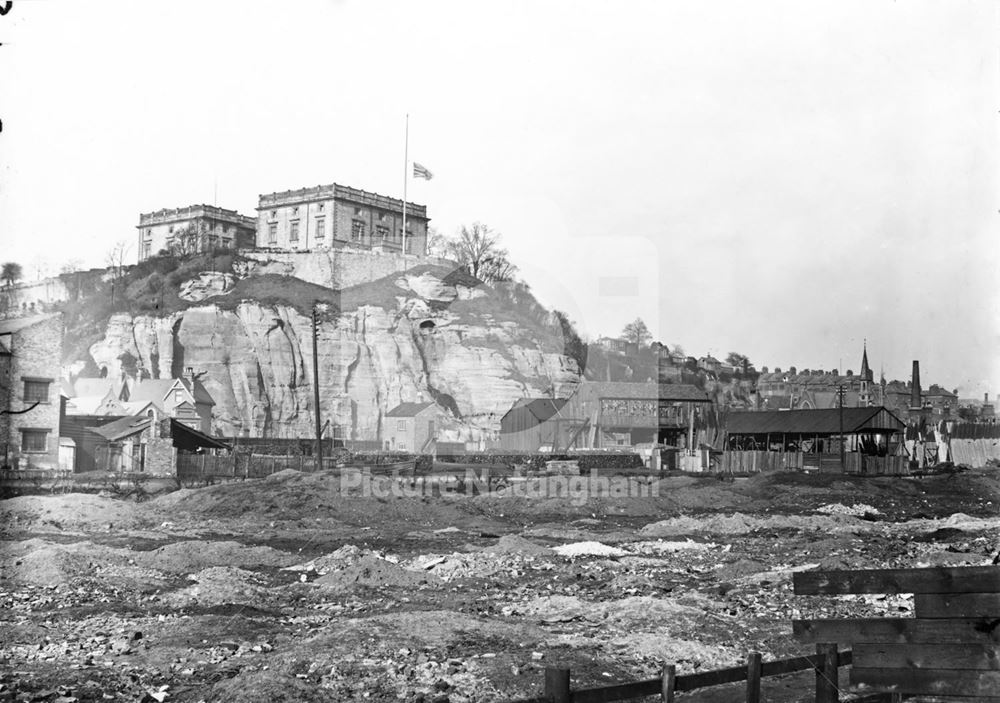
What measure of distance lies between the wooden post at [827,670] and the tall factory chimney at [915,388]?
932 centimetres

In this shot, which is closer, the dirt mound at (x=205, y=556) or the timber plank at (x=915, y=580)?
the timber plank at (x=915, y=580)

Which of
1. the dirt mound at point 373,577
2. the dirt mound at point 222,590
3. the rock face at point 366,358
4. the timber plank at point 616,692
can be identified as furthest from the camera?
the rock face at point 366,358

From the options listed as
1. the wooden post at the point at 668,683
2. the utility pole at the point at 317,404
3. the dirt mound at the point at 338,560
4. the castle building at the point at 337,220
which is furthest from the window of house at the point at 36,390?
the wooden post at the point at 668,683

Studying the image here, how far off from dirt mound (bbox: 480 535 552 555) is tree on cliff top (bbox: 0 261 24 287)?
22.1 feet

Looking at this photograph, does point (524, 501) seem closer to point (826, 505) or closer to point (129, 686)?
point (826, 505)

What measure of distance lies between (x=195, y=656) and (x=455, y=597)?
320 centimetres

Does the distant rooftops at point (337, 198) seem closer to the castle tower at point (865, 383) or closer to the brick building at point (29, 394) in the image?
the brick building at point (29, 394)

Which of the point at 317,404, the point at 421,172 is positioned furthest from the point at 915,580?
the point at 317,404

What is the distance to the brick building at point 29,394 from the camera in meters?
11.4

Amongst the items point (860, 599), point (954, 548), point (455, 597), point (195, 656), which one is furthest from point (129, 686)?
point (954, 548)

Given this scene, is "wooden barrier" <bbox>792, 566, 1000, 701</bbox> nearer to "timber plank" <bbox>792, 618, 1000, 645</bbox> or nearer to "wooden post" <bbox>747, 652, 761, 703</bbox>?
"timber plank" <bbox>792, 618, 1000, 645</bbox>

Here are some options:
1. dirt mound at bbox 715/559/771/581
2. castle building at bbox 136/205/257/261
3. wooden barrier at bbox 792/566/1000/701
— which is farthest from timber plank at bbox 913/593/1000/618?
castle building at bbox 136/205/257/261

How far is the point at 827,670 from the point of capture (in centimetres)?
557

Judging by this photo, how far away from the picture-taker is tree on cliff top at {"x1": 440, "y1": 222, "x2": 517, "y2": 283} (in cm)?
1434
